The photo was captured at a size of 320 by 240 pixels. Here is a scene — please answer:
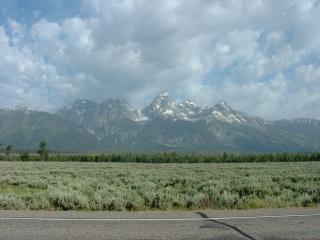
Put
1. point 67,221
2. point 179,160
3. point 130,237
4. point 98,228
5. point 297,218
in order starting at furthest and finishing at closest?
1. point 179,160
2. point 297,218
3. point 67,221
4. point 98,228
5. point 130,237

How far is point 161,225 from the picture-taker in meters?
11.0

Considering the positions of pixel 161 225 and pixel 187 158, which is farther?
pixel 187 158

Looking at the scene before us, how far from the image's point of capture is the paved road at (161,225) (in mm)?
9773

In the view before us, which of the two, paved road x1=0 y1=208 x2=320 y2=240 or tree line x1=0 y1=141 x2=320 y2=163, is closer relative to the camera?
paved road x1=0 y1=208 x2=320 y2=240

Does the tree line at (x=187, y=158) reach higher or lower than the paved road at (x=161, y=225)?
higher

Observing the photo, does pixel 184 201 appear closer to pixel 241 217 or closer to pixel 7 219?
pixel 241 217

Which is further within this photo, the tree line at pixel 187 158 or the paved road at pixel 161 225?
the tree line at pixel 187 158

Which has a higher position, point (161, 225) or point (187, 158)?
point (187, 158)

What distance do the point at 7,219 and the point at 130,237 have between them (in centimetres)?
374

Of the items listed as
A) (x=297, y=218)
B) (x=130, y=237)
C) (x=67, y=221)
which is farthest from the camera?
(x=297, y=218)

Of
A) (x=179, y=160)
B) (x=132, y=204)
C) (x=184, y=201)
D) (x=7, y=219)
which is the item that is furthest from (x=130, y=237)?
(x=179, y=160)

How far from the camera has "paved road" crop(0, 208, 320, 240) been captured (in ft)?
32.1

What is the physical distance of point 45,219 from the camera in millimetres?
11797

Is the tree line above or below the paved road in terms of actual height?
above
